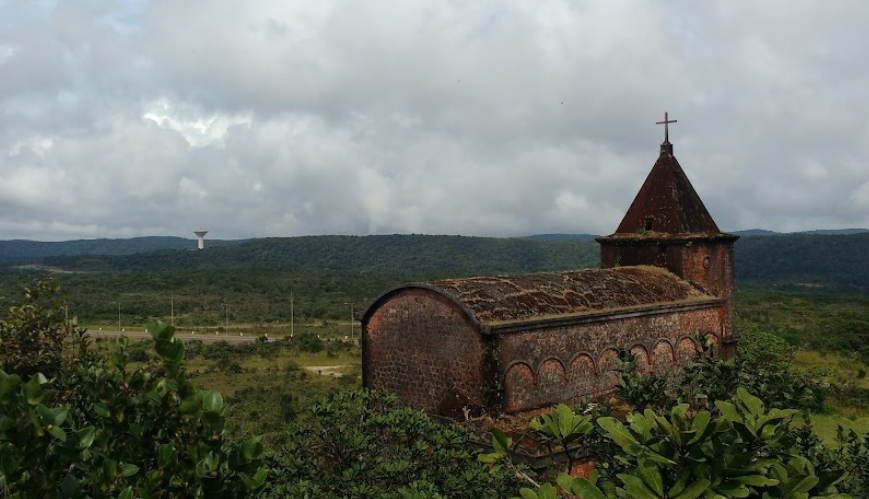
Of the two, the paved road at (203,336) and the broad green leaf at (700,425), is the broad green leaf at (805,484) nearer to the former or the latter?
the broad green leaf at (700,425)

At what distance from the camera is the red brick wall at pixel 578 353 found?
14.2 metres

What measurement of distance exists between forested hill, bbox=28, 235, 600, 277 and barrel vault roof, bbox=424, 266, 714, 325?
11063 centimetres

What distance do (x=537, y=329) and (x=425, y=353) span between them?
249 centimetres

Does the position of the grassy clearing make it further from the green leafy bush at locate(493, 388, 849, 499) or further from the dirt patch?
the dirt patch

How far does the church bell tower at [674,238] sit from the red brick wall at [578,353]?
1949mm

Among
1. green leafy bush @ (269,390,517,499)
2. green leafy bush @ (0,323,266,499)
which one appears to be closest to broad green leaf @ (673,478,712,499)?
green leafy bush @ (0,323,266,499)

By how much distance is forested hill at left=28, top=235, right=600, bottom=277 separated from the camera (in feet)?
453

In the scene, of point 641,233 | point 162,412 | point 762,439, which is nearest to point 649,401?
point 762,439

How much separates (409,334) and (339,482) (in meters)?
6.59

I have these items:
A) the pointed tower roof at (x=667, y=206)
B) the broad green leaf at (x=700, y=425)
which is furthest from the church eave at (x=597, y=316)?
the broad green leaf at (x=700, y=425)

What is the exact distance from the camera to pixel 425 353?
14961mm

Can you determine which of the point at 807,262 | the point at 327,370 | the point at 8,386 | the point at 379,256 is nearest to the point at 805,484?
the point at 8,386

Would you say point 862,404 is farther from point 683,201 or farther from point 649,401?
point 649,401

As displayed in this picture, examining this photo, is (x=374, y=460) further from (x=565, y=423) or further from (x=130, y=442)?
(x=130, y=442)
